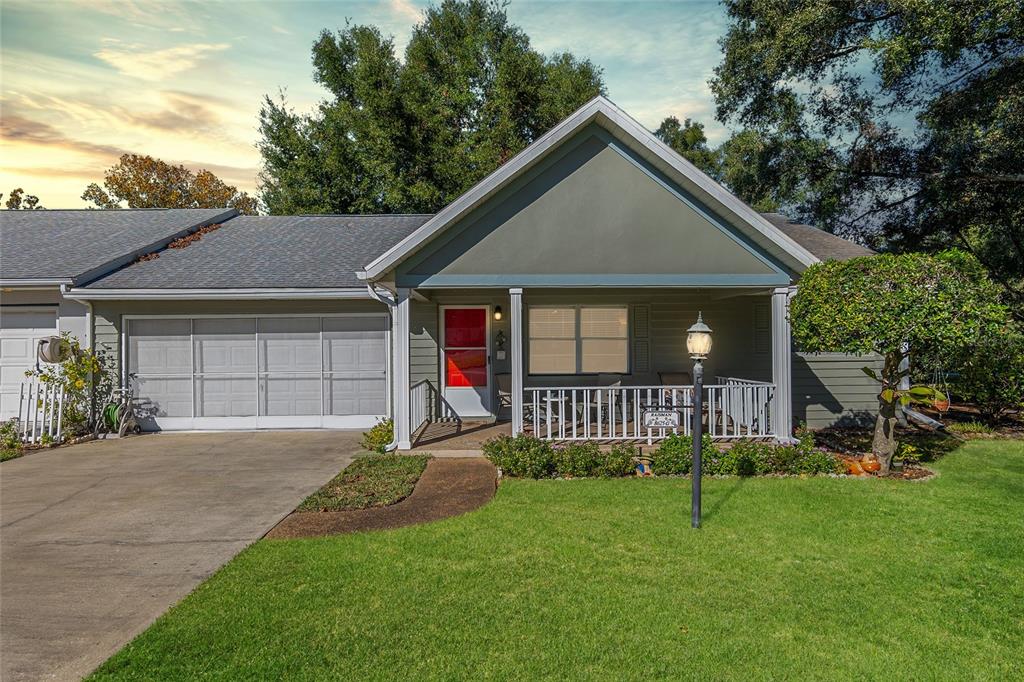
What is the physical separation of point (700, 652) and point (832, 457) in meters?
5.56

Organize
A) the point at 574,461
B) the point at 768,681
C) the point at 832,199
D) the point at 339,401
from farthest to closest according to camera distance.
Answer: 1. the point at 832,199
2. the point at 339,401
3. the point at 574,461
4. the point at 768,681

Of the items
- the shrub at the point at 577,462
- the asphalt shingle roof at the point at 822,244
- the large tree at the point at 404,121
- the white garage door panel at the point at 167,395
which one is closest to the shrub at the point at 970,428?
the asphalt shingle roof at the point at 822,244

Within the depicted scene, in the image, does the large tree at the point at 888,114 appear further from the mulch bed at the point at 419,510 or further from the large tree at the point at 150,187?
the large tree at the point at 150,187

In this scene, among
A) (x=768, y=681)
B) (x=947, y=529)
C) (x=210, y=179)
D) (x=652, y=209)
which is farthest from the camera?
(x=210, y=179)

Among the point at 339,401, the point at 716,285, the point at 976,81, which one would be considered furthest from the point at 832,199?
the point at 339,401

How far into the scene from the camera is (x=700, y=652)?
3.50 metres

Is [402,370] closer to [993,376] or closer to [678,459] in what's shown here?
[678,459]

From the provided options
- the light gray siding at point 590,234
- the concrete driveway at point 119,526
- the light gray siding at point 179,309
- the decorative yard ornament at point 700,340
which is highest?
the light gray siding at point 590,234

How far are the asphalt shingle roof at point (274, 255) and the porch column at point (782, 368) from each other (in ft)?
23.7

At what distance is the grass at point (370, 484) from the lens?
647cm

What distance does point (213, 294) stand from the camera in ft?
34.9

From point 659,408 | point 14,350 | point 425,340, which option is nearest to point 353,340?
point 425,340

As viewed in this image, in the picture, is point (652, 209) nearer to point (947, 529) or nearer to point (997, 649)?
point (947, 529)

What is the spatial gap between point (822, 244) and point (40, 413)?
16.4 meters
